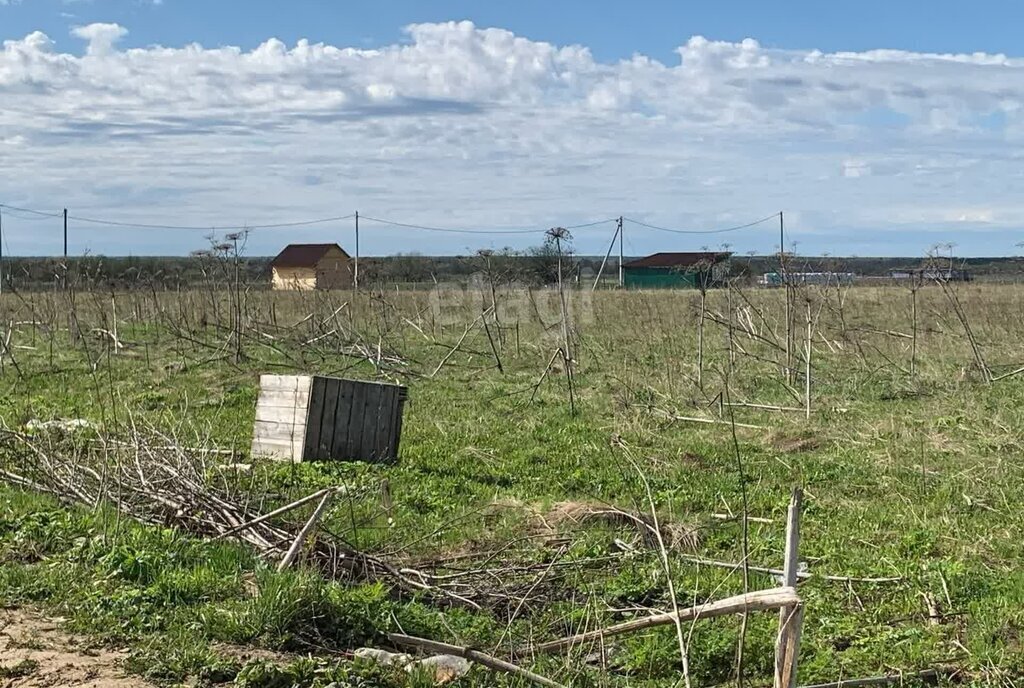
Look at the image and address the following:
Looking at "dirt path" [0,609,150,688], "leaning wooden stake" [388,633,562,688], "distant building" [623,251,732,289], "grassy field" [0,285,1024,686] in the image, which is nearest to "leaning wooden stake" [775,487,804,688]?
"grassy field" [0,285,1024,686]

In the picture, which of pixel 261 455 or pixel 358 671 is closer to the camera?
pixel 358 671

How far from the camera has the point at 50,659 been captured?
4.22 meters

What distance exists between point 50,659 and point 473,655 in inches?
64.8

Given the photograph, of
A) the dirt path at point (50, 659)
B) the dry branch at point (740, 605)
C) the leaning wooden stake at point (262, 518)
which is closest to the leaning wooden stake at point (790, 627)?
the dry branch at point (740, 605)

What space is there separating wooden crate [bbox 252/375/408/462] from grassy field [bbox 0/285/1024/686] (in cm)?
30

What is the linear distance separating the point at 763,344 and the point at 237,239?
9.01 meters

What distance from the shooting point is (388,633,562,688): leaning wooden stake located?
3852 millimetres

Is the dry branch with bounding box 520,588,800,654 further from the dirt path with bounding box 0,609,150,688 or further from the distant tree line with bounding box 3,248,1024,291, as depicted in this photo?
the distant tree line with bounding box 3,248,1024,291

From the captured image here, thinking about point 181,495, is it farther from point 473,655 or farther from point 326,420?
point 473,655

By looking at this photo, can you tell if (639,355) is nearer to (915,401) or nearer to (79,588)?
(915,401)

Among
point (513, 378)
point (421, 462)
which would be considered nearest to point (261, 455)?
point (421, 462)

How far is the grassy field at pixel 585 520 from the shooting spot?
14.8 feet

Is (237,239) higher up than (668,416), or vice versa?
(237,239)

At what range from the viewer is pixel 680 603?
514 centimetres
